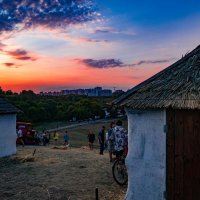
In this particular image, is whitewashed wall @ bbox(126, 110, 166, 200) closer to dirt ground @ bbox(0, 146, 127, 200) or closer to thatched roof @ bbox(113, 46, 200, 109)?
thatched roof @ bbox(113, 46, 200, 109)

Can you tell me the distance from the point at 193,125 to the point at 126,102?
203 cm

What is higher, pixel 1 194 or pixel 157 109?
pixel 157 109

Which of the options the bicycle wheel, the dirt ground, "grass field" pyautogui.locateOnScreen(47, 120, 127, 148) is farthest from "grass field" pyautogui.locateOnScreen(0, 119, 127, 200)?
"grass field" pyautogui.locateOnScreen(47, 120, 127, 148)

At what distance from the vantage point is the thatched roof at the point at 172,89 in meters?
9.21

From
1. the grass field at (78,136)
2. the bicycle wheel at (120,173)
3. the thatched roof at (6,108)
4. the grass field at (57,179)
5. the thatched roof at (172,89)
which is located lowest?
the grass field at (78,136)

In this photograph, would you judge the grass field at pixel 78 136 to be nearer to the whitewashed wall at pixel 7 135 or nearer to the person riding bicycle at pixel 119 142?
the whitewashed wall at pixel 7 135

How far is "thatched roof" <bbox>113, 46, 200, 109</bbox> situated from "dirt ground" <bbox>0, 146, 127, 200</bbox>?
10.7 ft

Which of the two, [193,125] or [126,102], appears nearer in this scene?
[193,125]

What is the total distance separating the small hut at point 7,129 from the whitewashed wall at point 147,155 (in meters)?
12.8

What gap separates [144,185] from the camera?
406 inches

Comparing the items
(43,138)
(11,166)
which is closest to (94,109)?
(43,138)

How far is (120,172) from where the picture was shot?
13492mm

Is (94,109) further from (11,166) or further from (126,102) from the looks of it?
(126,102)

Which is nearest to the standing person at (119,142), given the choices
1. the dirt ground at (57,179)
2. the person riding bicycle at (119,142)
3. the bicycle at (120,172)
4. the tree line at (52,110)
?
the person riding bicycle at (119,142)
